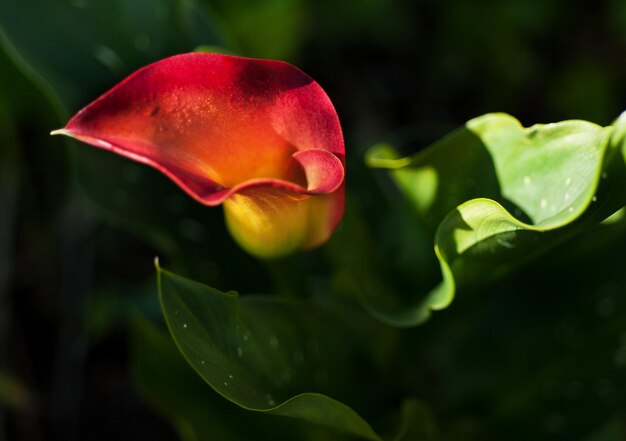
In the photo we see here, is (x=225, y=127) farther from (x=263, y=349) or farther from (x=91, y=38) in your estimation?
(x=91, y=38)

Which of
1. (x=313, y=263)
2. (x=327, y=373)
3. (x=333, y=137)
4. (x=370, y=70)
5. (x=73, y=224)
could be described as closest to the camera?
(x=333, y=137)

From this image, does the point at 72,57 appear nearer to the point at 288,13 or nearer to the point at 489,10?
the point at 288,13

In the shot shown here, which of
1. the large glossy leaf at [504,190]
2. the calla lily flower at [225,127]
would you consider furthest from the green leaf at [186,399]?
the calla lily flower at [225,127]

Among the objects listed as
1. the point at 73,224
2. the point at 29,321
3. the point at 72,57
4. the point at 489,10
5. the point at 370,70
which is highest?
the point at 72,57

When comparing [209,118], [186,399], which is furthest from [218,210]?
[209,118]

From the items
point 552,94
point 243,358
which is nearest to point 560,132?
point 243,358

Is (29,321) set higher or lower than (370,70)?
lower

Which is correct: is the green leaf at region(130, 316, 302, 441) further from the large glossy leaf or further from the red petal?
the red petal
